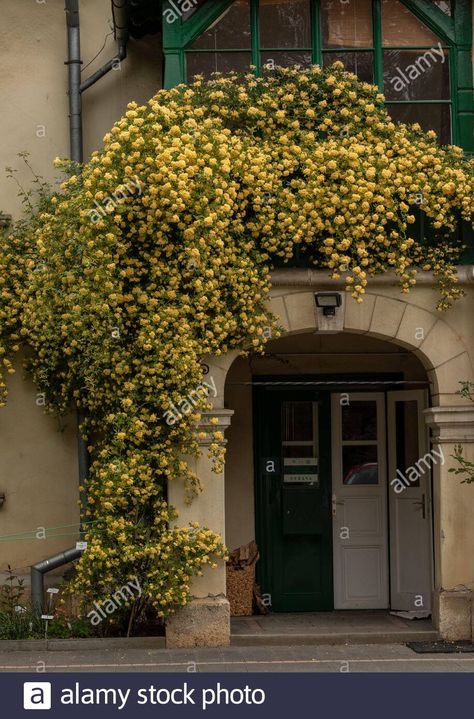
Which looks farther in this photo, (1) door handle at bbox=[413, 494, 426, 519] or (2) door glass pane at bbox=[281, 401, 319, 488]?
(2) door glass pane at bbox=[281, 401, 319, 488]

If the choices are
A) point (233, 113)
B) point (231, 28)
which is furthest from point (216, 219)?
point (231, 28)

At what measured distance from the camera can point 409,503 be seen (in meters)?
14.7

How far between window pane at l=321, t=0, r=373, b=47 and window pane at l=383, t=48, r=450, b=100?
1.05 ft

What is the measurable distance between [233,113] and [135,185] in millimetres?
1450

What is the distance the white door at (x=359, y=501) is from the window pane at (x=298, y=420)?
0.29 metres

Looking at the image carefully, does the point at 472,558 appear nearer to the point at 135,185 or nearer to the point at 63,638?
the point at 63,638

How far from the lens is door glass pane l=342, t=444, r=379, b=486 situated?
50.0 feet

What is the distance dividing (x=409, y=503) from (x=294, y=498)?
134cm

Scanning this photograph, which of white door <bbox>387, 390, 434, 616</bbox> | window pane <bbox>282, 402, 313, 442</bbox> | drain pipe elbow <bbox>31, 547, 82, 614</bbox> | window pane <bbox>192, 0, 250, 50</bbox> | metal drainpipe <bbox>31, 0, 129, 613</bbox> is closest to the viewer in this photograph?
drain pipe elbow <bbox>31, 547, 82, 614</bbox>

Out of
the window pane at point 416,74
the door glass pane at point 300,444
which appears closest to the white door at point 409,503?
the door glass pane at point 300,444
